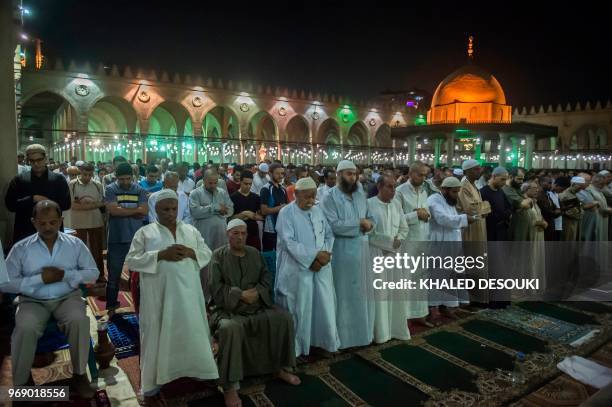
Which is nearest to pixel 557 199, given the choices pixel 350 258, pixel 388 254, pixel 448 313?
pixel 448 313

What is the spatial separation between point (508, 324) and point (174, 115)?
2654 centimetres

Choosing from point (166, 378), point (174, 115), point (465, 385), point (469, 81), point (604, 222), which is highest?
point (469, 81)

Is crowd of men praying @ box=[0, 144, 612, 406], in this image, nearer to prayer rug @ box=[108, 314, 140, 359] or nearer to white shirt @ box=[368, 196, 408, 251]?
white shirt @ box=[368, 196, 408, 251]

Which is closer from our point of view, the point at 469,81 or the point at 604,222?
the point at 604,222

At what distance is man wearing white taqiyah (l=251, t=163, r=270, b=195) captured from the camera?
8070 mm

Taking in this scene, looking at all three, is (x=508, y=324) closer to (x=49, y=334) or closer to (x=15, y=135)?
(x=49, y=334)

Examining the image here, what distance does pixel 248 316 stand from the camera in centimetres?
346

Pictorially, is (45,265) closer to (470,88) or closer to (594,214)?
(594,214)

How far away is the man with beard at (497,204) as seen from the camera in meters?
5.98

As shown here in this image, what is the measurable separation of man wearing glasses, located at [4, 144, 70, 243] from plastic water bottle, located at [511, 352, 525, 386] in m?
4.79

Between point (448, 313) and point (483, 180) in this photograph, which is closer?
point (448, 313)

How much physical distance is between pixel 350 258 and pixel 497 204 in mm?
2915

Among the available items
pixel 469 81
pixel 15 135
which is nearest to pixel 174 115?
pixel 469 81

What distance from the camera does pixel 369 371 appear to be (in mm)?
3803
